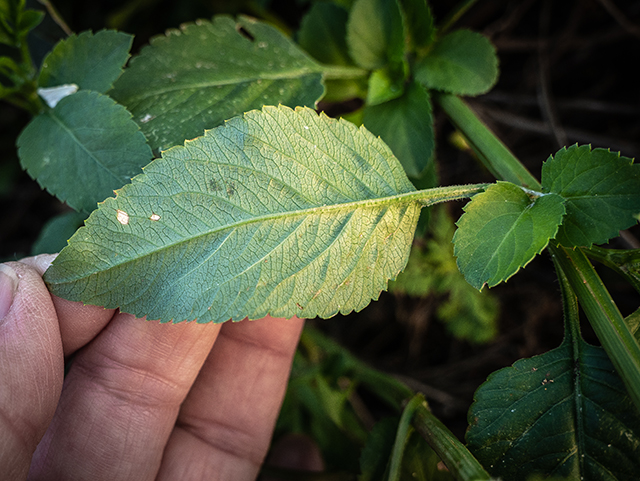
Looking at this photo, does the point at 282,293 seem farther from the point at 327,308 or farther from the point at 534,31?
the point at 534,31

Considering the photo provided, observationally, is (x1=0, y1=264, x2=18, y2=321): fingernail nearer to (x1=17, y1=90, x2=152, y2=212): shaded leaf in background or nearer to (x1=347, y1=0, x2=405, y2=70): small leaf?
(x1=17, y1=90, x2=152, y2=212): shaded leaf in background

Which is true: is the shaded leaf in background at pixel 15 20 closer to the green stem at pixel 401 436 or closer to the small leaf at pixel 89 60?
the small leaf at pixel 89 60

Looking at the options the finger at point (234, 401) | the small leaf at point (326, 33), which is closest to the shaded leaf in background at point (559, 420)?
the finger at point (234, 401)

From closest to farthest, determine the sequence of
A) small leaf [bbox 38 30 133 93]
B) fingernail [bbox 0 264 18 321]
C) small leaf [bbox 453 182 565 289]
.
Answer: small leaf [bbox 453 182 565 289] < fingernail [bbox 0 264 18 321] < small leaf [bbox 38 30 133 93]

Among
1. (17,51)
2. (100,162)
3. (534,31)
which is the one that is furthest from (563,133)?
(17,51)

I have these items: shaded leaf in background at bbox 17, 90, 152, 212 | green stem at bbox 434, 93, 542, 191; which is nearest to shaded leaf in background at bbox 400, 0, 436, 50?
green stem at bbox 434, 93, 542, 191

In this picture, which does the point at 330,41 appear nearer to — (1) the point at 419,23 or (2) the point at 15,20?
(1) the point at 419,23
